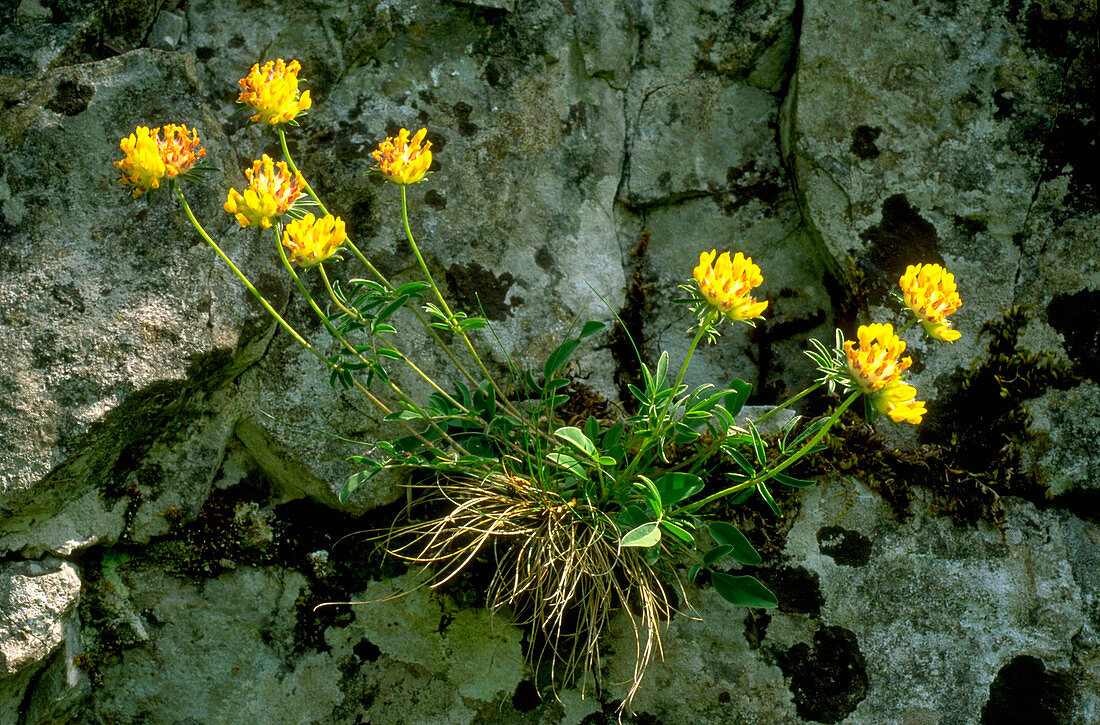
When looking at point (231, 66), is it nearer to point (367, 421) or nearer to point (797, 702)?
point (367, 421)

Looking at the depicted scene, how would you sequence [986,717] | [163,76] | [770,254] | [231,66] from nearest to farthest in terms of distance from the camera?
[986,717] < [163,76] < [231,66] < [770,254]

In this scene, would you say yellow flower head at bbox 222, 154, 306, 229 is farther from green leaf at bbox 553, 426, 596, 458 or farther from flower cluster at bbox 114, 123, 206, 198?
green leaf at bbox 553, 426, 596, 458

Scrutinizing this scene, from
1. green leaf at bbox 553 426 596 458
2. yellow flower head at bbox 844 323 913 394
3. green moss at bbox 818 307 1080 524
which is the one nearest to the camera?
yellow flower head at bbox 844 323 913 394

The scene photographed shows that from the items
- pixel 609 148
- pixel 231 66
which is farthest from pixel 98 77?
pixel 609 148

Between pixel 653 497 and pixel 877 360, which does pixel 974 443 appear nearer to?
pixel 877 360

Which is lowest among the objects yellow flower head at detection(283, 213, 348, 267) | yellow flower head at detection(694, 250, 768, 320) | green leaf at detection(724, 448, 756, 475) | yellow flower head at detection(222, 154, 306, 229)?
green leaf at detection(724, 448, 756, 475)

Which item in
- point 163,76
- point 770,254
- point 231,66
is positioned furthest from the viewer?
point 770,254

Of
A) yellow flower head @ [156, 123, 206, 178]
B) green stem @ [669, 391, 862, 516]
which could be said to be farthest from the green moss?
yellow flower head @ [156, 123, 206, 178]
